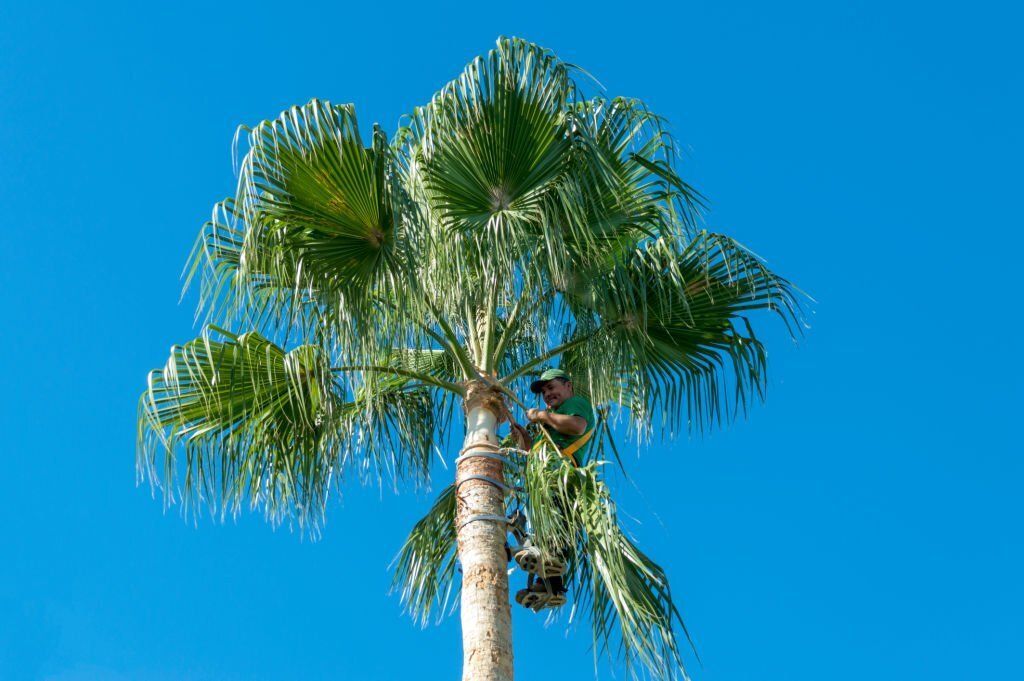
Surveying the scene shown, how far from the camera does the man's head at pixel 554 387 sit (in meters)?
9.50

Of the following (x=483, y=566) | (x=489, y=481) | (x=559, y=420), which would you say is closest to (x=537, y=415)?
(x=559, y=420)

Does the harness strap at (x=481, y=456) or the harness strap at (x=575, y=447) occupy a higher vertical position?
the harness strap at (x=575, y=447)

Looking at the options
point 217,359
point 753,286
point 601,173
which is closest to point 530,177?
point 601,173

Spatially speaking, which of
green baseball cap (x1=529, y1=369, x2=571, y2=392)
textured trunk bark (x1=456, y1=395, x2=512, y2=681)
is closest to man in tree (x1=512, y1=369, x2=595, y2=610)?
green baseball cap (x1=529, y1=369, x2=571, y2=392)

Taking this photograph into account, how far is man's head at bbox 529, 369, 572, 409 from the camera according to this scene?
9.50 metres

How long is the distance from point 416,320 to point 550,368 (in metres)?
1.31

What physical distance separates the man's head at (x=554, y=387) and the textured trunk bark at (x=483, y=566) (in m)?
0.55

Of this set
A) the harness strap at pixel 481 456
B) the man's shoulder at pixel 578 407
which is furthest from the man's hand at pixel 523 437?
the harness strap at pixel 481 456

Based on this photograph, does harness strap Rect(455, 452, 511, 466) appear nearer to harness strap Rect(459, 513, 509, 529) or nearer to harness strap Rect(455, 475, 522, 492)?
harness strap Rect(455, 475, 522, 492)

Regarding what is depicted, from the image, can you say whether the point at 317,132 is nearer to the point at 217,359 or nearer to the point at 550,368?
the point at 217,359

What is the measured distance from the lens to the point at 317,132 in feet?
28.6

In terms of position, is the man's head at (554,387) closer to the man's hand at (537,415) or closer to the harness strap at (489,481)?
the man's hand at (537,415)

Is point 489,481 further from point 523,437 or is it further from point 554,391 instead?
point 554,391

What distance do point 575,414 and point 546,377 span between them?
0.45 metres
